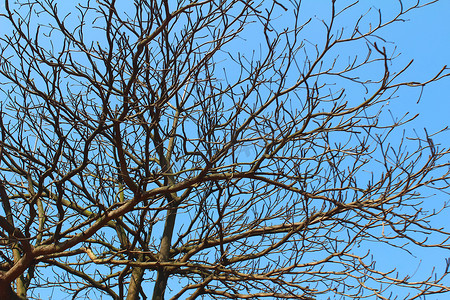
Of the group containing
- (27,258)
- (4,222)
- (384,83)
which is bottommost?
(27,258)

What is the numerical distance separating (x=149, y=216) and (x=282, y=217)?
7.11ft

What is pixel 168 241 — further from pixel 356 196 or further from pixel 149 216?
pixel 356 196

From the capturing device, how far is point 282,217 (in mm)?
6910

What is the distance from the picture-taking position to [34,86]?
14.9 ft

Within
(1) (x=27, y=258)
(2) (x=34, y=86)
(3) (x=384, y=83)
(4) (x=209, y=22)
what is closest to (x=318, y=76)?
(3) (x=384, y=83)

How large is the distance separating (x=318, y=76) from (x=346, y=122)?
2.33ft

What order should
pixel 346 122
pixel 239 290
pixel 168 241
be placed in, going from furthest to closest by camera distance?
1. pixel 168 241
2. pixel 239 290
3. pixel 346 122

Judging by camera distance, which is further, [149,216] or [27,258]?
[149,216]

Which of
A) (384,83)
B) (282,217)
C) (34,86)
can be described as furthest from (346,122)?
(34,86)

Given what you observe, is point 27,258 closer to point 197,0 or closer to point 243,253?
point 243,253

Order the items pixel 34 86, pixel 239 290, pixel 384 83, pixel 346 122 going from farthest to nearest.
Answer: pixel 239 290 < pixel 346 122 < pixel 34 86 < pixel 384 83

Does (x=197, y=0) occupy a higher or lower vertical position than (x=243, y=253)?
higher

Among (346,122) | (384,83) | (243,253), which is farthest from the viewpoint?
(243,253)

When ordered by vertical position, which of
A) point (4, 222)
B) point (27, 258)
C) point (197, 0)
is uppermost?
point (197, 0)
